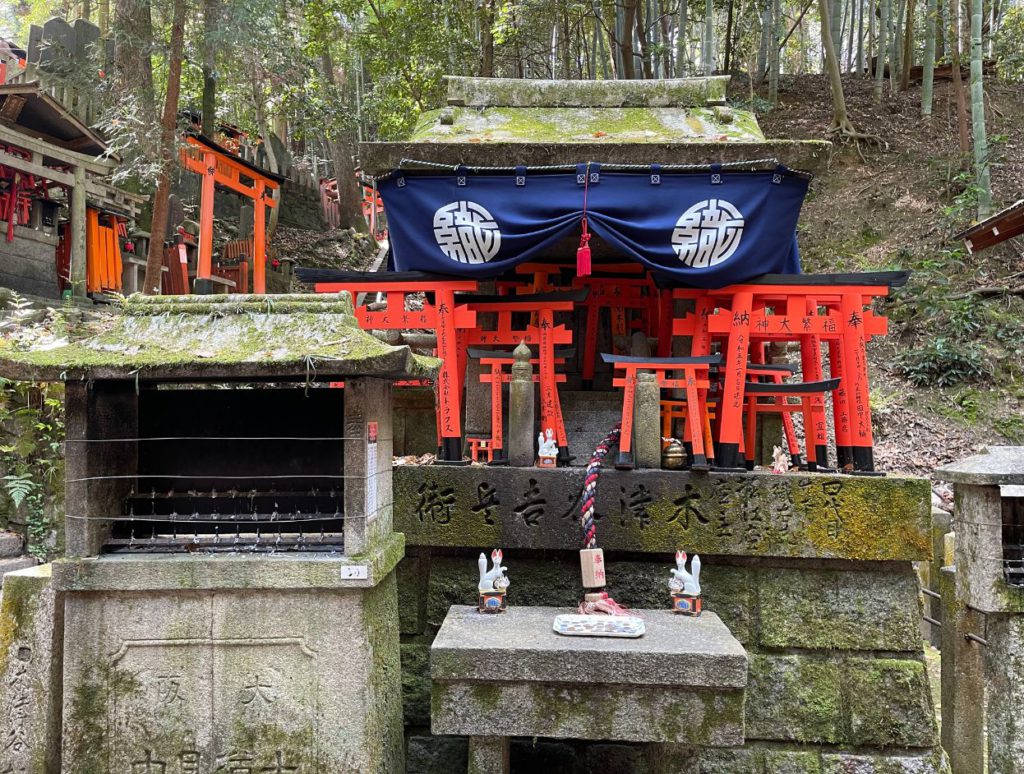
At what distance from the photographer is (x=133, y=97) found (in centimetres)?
1112

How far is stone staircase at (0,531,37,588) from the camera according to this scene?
7.46 m

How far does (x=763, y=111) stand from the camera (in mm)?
22125

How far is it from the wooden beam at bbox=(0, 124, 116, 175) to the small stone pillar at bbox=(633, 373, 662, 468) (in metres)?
11.7

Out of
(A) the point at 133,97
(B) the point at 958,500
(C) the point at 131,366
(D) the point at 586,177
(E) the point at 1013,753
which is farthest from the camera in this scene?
(A) the point at 133,97

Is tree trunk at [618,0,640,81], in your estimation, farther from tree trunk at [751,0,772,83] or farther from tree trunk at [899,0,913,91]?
tree trunk at [899,0,913,91]

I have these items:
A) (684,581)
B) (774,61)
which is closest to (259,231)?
(684,581)

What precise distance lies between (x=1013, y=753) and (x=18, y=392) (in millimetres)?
9788

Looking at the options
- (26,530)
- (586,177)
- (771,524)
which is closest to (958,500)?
(771,524)

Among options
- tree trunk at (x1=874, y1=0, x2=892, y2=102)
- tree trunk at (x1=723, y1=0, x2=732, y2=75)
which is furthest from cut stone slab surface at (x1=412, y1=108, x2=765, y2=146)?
tree trunk at (x1=874, y1=0, x2=892, y2=102)

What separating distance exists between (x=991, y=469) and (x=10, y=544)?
9.00 meters

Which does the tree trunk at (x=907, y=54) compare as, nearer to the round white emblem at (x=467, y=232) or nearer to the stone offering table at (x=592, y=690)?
the round white emblem at (x=467, y=232)

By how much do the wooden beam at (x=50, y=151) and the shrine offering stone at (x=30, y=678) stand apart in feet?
34.6

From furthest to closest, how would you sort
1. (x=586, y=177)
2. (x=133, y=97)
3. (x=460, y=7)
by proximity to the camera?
(x=460, y=7)
(x=133, y=97)
(x=586, y=177)

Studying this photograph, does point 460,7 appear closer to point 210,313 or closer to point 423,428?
point 423,428
